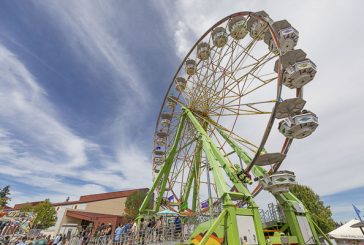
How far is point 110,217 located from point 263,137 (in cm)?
3095

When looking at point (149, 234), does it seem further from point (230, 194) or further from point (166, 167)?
point (230, 194)

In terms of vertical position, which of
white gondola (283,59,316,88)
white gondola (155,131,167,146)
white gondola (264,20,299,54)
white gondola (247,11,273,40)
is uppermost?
white gondola (247,11,273,40)

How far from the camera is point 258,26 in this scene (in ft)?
37.6

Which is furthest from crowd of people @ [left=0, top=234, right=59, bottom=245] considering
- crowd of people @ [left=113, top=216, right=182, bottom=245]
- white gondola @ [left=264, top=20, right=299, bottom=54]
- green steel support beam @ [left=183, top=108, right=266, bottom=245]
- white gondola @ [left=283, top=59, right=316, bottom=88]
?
white gondola @ [left=264, top=20, right=299, bottom=54]

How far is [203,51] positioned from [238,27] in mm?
3273

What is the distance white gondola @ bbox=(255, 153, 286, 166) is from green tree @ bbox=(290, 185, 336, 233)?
90.0ft

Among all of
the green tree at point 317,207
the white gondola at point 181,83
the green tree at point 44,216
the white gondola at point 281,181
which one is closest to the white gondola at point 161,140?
the white gondola at point 181,83

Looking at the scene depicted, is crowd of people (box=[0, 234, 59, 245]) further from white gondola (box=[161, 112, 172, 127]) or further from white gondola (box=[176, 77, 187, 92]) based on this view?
white gondola (box=[176, 77, 187, 92])

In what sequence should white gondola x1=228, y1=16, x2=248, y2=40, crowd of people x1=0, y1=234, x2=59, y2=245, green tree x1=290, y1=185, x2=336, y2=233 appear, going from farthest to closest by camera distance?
green tree x1=290, y1=185, x2=336, y2=233 < crowd of people x1=0, y1=234, x2=59, y2=245 < white gondola x1=228, y1=16, x2=248, y2=40

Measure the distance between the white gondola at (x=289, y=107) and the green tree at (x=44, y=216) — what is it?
147 feet

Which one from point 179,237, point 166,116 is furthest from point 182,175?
point 179,237

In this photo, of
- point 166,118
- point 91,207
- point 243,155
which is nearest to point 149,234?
point 243,155

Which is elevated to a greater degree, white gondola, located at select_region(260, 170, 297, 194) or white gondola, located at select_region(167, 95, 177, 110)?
white gondola, located at select_region(167, 95, 177, 110)

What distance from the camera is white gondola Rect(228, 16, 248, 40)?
1273cm
